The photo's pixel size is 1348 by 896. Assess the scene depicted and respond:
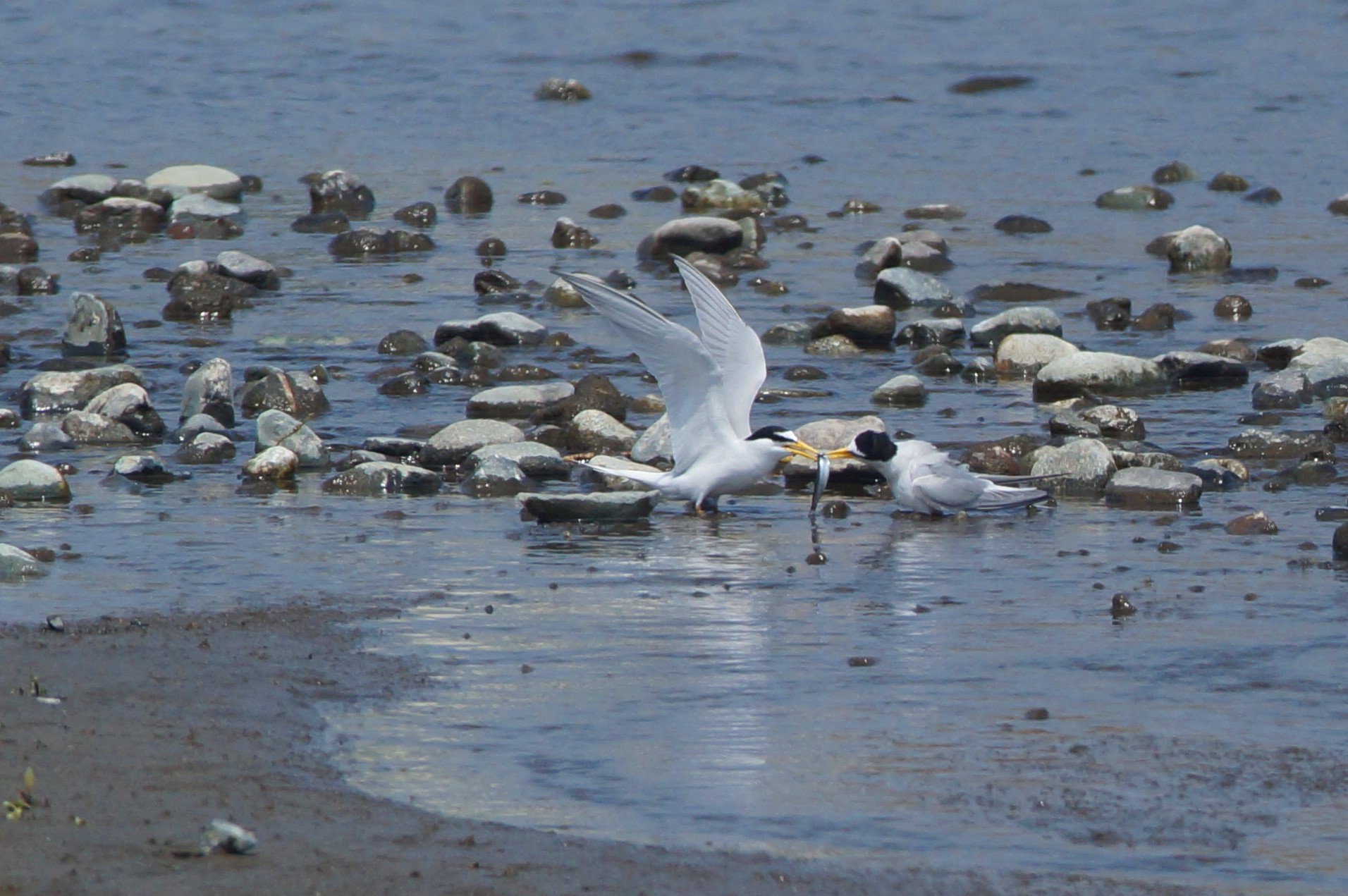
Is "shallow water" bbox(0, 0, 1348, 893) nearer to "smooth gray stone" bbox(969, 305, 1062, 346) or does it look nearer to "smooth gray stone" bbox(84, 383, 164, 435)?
"smooth gray stone" bbox(969, 305, 1062, 346)

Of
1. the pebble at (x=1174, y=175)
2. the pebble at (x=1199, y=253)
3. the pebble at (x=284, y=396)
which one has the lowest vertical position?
the pebble at (x=284, y=396)

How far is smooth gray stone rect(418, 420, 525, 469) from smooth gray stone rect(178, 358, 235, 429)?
1.37 metres

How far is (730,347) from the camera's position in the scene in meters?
8.87

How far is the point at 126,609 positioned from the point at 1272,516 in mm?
4501

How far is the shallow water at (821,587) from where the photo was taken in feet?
15.7

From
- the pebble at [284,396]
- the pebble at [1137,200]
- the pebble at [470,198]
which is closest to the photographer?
the pebble at [284,396]

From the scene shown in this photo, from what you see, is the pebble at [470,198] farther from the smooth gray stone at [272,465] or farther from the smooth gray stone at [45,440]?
the smooth gray stone at [272,465]

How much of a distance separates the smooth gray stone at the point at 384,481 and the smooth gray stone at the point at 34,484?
3.64 ft

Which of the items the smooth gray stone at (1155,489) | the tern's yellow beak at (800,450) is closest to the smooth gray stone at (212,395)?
the tern's yellow beak at (800,450)

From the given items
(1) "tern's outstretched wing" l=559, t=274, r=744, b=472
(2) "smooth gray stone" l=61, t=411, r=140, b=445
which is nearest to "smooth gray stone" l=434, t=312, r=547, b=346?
(2) "smooth gray stone" l=61, t=411, r=140, b=445

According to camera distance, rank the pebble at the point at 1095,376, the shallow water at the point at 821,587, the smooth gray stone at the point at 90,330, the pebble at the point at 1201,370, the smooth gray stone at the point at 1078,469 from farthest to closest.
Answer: the smooth gray stone at the point at 90,330 → the pebble at the point at 1201,370 → the pebble at the point at 1095,376 → the smooth gray stone at the point at 1078,469 → the shallow water at the point at 821,587

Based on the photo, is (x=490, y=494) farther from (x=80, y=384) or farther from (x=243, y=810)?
(x=243, y=810)

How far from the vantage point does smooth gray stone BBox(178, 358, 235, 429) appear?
10.1 m

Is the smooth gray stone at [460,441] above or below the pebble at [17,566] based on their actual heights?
above
